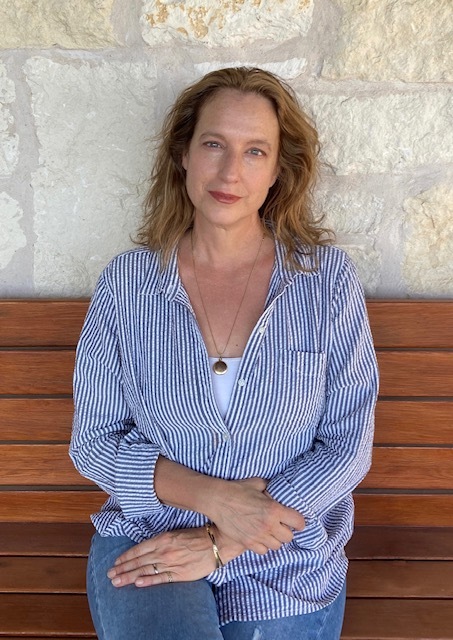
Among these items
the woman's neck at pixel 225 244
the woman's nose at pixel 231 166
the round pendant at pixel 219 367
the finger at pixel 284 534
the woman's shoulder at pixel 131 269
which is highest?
the woman's nose at pixel 231 166

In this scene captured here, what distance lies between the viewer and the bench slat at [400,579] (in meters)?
1.98

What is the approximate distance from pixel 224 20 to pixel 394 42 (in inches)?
18.6

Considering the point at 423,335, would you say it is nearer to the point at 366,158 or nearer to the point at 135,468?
the point at 366,158

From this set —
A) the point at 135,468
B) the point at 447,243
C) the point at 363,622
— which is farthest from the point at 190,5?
the point at 363,622

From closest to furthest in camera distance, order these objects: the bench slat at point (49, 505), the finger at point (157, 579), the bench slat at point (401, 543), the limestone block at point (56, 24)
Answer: the finger at point (157, 579) → the limestone block at point (56, 24) → the bench slat at point (401, 543) → the bench slat at point (49, 505)

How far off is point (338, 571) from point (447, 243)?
1.00m

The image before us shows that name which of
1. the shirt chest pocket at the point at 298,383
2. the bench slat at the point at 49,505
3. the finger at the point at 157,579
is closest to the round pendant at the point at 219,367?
the shirt chest pocket at the point at 298,383

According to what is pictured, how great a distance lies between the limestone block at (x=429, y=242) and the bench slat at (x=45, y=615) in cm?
131

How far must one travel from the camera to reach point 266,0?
200 cm

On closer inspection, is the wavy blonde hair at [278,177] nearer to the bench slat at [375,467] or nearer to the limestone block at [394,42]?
the limestone block at [394,42]

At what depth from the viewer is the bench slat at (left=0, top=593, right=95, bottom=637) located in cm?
185

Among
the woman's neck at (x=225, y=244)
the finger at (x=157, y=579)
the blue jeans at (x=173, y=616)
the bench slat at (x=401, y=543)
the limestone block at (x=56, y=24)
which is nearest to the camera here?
the blue jeans at (x=173, y=616)

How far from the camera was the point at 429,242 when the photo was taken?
7.23ft

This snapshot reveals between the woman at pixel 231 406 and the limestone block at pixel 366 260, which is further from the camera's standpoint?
the limestone block at pixel 366 260
